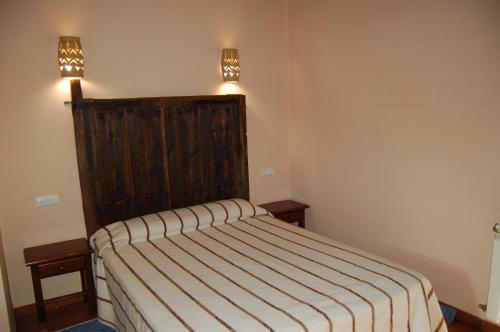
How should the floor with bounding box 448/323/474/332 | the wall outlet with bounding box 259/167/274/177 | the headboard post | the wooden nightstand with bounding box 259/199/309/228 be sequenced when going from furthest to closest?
the wall outlet with bounding box 259/167/274/177
the wooden nightstand with bounding box 259/199/309/228
the headboard post
the floor with bounding box 448/323/474/332

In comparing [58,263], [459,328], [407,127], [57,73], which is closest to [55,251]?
[58,263]

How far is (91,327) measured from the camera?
8.56 ft

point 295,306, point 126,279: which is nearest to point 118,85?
point 126,279

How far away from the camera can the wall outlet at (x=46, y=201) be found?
2.71 m

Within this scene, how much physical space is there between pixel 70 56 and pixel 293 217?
2347mm

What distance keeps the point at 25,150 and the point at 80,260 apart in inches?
34.7

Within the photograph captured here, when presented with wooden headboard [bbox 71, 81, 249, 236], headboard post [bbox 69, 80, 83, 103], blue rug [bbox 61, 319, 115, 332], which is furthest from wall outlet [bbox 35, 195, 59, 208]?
blue rug [bbox 61, 319, 115, 332]

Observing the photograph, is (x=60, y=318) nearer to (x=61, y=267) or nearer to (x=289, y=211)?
(x=61, y=267)

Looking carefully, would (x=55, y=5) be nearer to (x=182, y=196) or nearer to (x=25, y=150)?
(x=25, y=150)

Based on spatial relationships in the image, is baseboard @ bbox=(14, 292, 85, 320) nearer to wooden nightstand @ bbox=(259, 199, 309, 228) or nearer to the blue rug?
the blue rug

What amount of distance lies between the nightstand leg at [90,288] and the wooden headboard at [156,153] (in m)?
0.31

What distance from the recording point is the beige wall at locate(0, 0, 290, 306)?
2.57 meters

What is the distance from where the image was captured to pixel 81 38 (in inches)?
108

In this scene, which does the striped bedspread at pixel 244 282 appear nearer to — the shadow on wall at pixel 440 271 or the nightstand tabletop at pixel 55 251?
the nightstand tabletop at pixel 55 251
